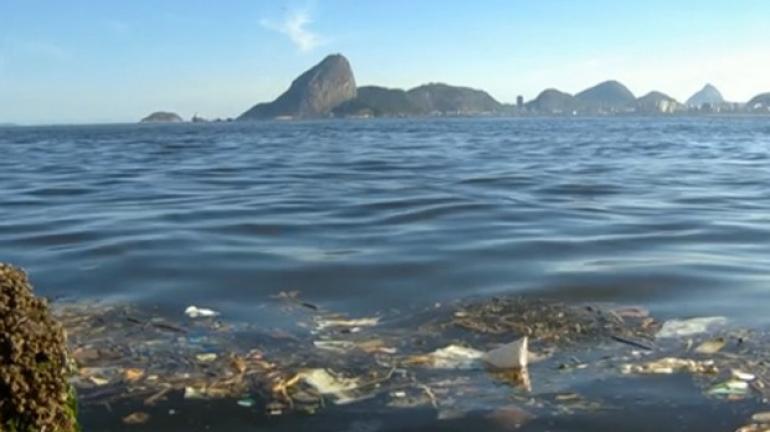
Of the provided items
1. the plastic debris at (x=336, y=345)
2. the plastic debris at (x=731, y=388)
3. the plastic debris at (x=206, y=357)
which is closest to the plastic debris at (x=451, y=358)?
the plastic debris at (x=336, y=345)

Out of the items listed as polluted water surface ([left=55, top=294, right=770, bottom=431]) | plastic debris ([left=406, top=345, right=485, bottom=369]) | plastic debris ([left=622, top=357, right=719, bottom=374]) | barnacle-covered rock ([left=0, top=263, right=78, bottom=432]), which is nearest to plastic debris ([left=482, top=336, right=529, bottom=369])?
polluted water surface ([left=55, top=294, right=770, bottom=431])

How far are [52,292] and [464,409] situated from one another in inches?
188

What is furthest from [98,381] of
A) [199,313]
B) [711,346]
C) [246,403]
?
[711,346]

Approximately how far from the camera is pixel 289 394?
4730 mm

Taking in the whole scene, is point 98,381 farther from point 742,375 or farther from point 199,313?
point 742,375

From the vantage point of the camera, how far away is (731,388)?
15.6 ft

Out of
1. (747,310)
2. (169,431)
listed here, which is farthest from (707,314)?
(169,431)

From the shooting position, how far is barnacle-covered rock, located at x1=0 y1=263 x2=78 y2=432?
2.65 m

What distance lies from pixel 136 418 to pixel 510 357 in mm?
2303

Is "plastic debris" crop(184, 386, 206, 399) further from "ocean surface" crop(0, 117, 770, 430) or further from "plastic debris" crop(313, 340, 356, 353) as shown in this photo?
"ocean surface" crop(0, 117, 770, 430)

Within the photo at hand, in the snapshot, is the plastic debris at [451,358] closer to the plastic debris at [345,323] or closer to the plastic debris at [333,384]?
the plastic debris at [333,384]

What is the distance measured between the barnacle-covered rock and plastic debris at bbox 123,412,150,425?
150 centimetres

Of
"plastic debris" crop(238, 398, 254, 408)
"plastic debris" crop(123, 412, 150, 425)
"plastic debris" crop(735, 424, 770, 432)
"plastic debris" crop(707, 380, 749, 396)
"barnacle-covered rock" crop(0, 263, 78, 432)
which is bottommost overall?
"plastic debris" crop(707, 380, 749, 396)

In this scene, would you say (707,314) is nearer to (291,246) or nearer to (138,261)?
(291,246)
